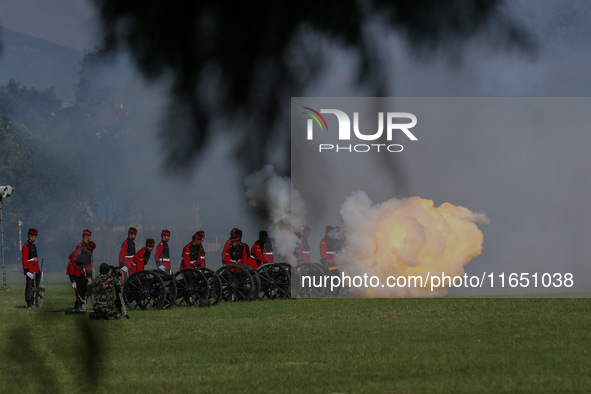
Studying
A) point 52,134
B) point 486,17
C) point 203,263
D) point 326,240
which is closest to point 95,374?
point 486,17

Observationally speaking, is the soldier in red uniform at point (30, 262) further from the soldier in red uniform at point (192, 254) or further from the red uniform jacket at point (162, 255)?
the soldier in red uniform at point (192, 254)

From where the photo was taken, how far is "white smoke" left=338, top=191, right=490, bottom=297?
1162 cm

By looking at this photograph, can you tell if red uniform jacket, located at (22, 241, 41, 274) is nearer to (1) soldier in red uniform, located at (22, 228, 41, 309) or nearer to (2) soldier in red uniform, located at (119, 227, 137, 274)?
(1) soldier in red uniform, located at (22, 228, 41, 309)

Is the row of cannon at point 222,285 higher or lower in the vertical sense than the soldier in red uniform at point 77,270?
lower

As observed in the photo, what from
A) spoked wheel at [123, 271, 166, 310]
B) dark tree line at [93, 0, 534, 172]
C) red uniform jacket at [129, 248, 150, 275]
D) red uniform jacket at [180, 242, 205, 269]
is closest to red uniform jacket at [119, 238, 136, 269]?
red uniform jacket at [129, 248, 150, 275]

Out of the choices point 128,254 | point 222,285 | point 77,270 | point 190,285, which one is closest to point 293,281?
point 222,285

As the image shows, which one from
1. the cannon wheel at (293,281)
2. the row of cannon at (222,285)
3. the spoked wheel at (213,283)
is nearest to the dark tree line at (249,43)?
the row of cannon at (222,285)

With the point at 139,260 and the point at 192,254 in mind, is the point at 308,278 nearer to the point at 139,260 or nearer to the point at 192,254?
the point at 192,254

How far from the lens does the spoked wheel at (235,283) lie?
11.3 metres

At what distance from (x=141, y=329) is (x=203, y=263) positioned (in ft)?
19.0

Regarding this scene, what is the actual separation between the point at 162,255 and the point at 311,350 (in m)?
7.44

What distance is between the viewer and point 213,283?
1109 cm

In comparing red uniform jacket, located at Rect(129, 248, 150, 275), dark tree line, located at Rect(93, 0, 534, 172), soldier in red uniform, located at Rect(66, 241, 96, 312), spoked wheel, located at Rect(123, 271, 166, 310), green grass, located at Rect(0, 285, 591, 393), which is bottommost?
green grass, located at Rect(0, 285, 591, 393)

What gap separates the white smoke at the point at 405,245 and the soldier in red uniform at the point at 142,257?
3.67 meters
